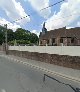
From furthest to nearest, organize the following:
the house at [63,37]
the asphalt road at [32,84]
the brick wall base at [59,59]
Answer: the house at [63,37], the brick wall base at [59,59], the asphalt road at [32,84]

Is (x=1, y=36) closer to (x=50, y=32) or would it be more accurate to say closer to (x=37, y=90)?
(x=50, y=32)

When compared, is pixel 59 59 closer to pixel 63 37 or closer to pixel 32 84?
pixel 32 84

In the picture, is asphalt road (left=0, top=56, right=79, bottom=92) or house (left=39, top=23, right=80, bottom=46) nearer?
asphalt road (left=0, top=56, right=79, bottom=92)

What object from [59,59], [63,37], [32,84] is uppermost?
[63,37]

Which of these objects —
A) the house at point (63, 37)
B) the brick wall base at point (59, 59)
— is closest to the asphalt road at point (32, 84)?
the brick wall base at point (59, 59)

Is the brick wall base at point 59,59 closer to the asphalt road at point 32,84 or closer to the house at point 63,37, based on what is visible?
the asphalt road at point 32,84

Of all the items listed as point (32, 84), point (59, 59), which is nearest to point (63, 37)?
point (59, 59)

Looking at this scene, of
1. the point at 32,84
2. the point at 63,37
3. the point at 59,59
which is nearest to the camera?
the point at 32,84

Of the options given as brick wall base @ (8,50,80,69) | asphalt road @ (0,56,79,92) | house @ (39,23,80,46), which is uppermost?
house @ (39,23,80,46)

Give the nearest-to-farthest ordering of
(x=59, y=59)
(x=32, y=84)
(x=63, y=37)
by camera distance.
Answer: (x=32, y=84) < (x=59, y=59) < (x=63, y=37)

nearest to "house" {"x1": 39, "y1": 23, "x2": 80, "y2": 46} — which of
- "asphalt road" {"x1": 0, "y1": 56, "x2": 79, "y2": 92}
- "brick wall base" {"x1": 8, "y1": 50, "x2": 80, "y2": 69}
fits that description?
"brick wall base" {"x1": 8, "y1": 50, "x2": 80, "y2": 69}

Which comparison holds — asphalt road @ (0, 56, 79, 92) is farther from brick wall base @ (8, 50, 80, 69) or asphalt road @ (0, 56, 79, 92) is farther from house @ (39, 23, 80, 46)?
house @ (39, 23, 80, 46)

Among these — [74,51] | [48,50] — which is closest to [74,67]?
[74,51]

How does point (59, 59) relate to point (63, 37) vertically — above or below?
below
